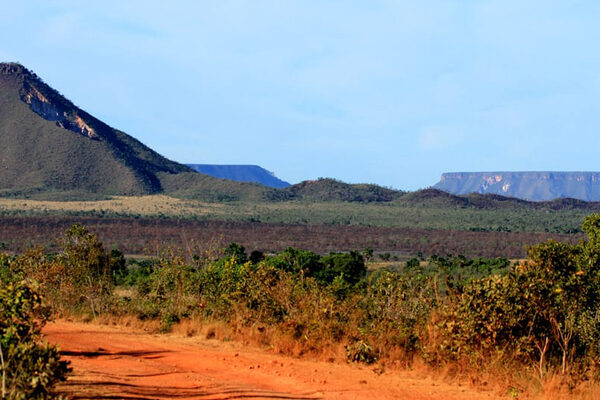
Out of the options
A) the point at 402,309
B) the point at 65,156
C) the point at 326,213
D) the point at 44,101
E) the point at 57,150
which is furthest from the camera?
the point at 44,101

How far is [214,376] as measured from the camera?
9.35m

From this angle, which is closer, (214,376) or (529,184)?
(214,376)

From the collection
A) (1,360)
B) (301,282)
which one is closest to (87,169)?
(301,282)

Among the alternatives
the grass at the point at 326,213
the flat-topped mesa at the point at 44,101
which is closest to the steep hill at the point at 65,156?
the flat-topped mesa at the point at 44,101

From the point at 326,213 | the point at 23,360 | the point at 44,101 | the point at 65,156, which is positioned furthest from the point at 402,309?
the point at 44,101

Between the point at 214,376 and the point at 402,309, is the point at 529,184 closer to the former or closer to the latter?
the point at 402,309

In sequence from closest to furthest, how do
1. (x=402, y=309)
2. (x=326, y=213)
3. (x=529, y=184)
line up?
(x=402, y=309) < (x=326, y=213) < (x=529, y=184)

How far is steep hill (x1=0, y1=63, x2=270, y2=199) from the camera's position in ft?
284

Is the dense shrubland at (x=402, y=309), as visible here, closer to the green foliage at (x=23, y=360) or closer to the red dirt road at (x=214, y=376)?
the red dirt road at (x=214, y=376)

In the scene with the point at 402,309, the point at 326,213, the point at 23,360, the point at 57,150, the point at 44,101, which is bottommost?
the point at 23,360

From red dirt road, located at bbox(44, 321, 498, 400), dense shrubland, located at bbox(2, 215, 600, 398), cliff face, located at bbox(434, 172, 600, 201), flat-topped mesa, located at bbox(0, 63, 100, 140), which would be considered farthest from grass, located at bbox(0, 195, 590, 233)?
cliff face, located at bbox(434, 172, 600, 201)

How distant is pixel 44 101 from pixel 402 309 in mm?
100765

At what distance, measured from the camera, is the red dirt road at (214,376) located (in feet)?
27.1

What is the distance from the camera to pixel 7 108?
97.1 meters
